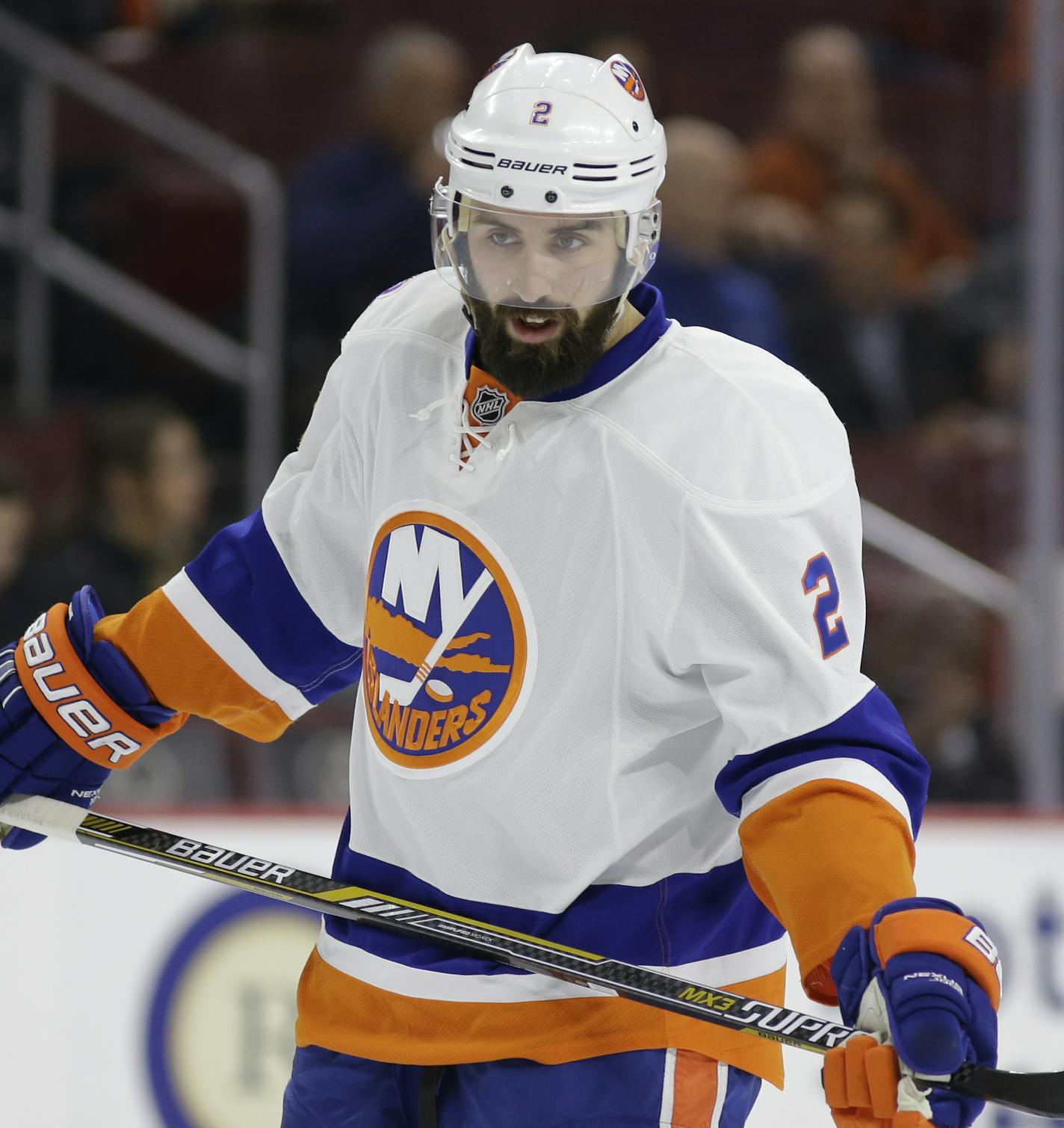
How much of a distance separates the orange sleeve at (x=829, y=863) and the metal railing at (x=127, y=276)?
2574mm

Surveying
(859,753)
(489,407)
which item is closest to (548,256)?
(489,407)

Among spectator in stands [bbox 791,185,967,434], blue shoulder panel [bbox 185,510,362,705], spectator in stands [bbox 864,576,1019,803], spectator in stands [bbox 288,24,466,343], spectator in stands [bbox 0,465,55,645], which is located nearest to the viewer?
blue shoulder panel [bbox 185,510,362,705]

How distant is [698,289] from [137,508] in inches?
47.5

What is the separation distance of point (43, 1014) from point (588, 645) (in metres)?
1.70

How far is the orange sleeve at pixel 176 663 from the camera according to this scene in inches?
77.9

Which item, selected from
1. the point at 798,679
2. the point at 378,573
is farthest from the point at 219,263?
the point at 798,679

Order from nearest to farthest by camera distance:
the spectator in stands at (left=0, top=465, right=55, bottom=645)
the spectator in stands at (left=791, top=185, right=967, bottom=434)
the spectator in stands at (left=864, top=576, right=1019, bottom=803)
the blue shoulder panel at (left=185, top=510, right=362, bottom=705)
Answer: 1. the blue shoulder panel at (left=185, top=510, right=362, bottom=705)
2. the spectator in stands at (left=864, top=576, right=1019, bottom=803)
3. the spectator in stands at (left=0, top=465, right=55, bottom=645)
4. the spectator in stands at (left=791, top=185, right=967, bottom=434)

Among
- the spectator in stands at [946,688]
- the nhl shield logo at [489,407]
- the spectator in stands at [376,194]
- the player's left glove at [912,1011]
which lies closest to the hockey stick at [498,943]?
the player's left glove at [912,1011]

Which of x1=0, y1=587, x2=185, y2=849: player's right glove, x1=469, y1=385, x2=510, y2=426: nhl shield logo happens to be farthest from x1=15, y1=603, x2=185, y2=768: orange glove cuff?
x1=469, y1=385, x2=510, y2=426: nhl shield logo

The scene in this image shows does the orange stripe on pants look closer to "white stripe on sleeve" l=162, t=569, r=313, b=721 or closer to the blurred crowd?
"white stripe on sleeve" l=162, t=569, r=313, b=721

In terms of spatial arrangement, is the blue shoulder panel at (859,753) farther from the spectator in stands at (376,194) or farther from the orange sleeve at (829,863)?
the spectator in stands at (376,194)

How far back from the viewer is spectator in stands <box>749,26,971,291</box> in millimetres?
4328

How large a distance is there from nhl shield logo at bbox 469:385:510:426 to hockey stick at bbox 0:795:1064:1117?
0.44 metres

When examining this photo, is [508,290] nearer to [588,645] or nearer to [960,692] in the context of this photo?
[588,645]
